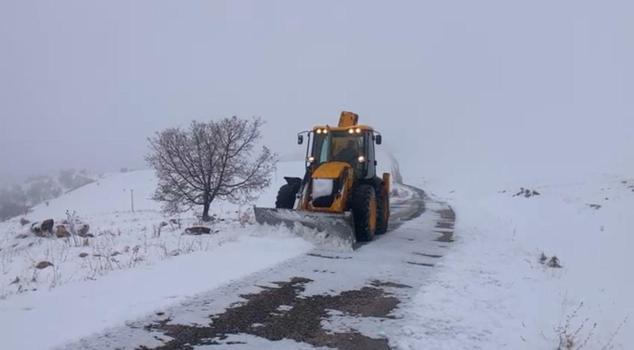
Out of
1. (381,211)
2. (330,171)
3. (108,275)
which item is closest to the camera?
(108,275)

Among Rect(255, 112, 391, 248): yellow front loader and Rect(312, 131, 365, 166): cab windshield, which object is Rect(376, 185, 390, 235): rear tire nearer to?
Rect(255, 112, 391, 248): yellow front loader

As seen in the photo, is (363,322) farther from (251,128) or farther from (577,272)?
(251,128)

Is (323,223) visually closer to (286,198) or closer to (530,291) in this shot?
(286,198)

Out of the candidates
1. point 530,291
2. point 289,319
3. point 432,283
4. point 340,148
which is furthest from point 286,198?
point 289,319

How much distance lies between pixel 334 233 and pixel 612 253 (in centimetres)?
697

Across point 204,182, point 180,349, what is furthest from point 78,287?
point 204,182

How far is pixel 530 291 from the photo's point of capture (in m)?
7.59

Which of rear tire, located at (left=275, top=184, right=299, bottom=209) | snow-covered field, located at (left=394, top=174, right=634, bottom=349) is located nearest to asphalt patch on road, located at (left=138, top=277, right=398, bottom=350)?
snow-covered field, located at (left=394, top=174, right=634, bottom=349)

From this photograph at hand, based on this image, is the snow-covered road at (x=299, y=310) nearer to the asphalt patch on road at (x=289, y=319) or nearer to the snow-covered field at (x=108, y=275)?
the asphalt patch on road at (x=289, y=319)

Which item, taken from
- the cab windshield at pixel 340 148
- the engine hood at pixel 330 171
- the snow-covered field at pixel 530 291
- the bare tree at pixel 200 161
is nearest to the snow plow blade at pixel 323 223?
the engine hood at pixel 330 171

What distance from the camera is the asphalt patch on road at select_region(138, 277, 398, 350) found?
5105mm

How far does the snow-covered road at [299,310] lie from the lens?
5.05m

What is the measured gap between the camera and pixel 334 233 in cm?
1038

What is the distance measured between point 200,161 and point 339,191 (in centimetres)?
1026
